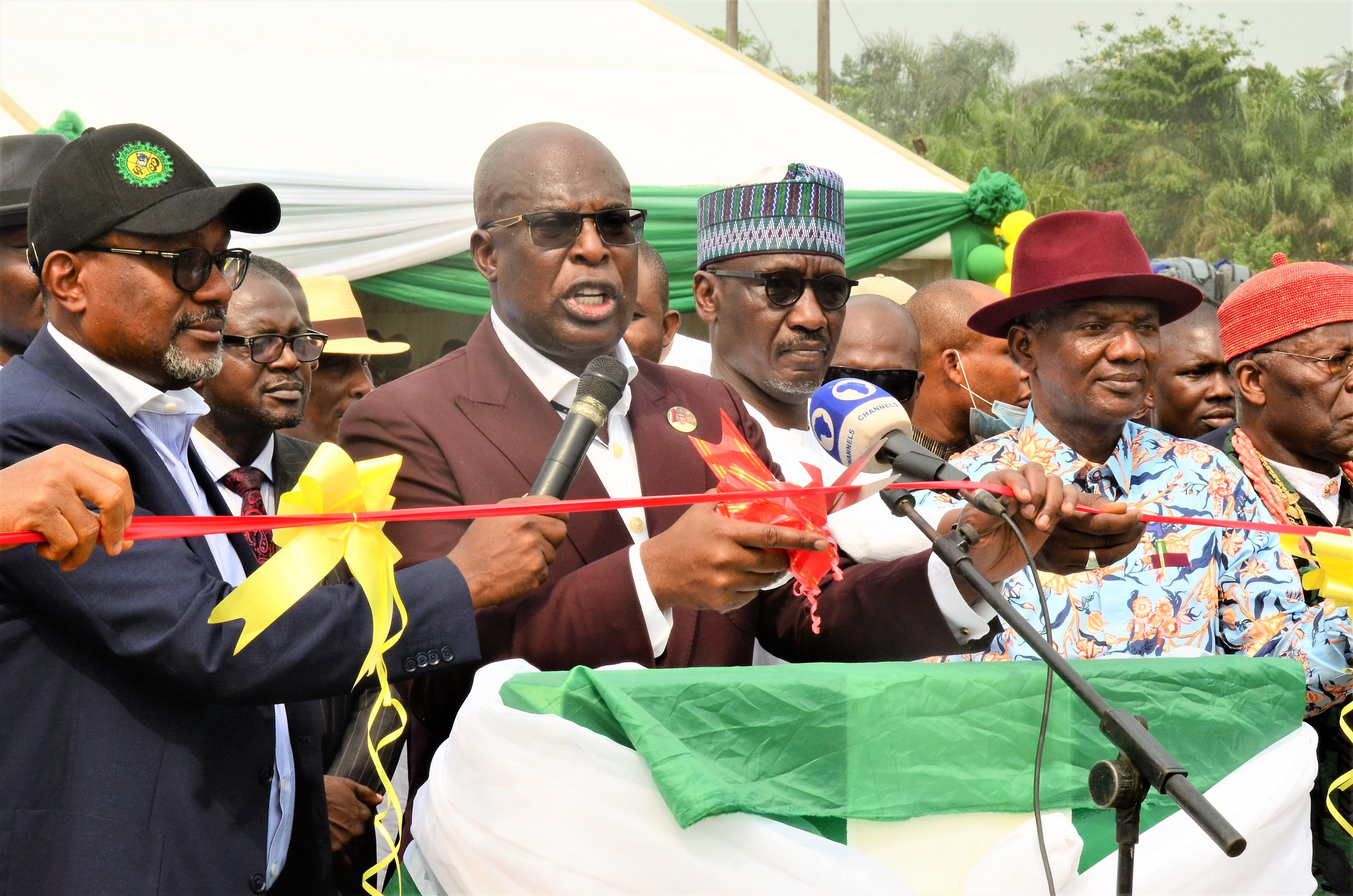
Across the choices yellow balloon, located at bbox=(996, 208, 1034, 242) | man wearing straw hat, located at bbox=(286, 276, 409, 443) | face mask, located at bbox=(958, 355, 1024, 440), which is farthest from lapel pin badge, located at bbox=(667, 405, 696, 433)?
yellow balloon, located at bbox=(996, 208, 1034, 242)

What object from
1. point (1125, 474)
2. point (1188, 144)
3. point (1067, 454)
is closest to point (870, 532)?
point (1067, 454)

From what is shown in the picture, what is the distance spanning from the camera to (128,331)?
2.50 metres

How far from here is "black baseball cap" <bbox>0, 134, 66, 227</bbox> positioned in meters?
3.79

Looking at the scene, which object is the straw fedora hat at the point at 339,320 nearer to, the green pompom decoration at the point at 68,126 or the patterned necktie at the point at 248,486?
the green pompom decoration at the point at 68,126

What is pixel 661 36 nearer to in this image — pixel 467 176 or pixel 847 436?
pixel 467 176

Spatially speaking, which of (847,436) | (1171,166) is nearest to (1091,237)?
(847,436)

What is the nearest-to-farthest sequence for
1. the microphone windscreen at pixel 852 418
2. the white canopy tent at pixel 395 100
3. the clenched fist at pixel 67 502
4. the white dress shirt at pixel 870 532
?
1. the clenched fist at pixel 67 502
2. the microphone windscreen at pixel 852 418
3. the white dress shirt at pixel 870 532
4. the white canopy tent at pixel 395 100

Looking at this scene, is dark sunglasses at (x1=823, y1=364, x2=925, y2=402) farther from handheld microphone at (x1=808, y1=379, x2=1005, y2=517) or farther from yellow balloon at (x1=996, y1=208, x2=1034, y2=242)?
yellow balloon at (x1=996, y1=208, x2=1034, y2=242)

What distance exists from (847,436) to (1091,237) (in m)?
1.23

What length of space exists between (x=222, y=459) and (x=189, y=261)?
169 centimetres

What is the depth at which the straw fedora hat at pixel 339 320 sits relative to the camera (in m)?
5.74

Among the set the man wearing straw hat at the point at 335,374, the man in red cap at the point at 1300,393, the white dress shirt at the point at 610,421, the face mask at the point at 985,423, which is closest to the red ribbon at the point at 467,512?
the white dress shirt at the point at 610,421

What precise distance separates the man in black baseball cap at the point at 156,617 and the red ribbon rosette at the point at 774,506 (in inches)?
12.0

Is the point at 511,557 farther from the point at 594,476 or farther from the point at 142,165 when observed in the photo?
the point at 142,165
